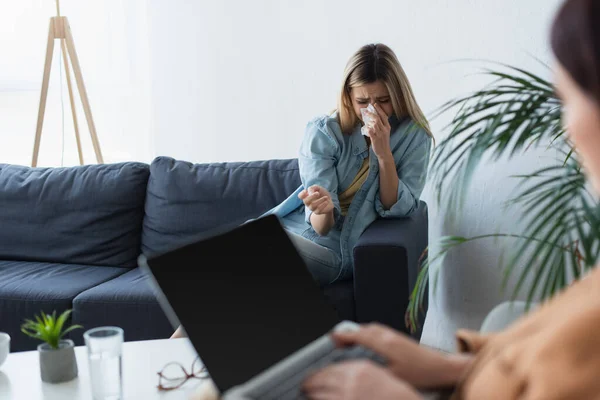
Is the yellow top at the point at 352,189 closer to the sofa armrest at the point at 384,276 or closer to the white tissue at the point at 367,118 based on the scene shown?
the white tissue at the point at 367,118

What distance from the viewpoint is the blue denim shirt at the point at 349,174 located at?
245 cm

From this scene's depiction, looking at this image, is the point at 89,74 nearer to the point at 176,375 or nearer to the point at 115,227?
the point at 115,227

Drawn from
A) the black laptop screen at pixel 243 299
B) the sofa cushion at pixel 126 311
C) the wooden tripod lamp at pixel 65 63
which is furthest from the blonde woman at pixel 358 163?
the wooden tripod lamp at pixel 65 63

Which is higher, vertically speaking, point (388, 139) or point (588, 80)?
point (588, 80)

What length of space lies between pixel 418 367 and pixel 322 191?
134cm

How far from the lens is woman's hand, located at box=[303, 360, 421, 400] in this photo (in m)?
0.84

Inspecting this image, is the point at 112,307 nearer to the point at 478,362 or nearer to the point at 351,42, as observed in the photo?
the point at 351,42

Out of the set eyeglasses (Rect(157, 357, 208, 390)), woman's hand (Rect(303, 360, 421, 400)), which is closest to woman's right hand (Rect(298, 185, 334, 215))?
eyeglasses (Rect(157, 357, 208, 390))

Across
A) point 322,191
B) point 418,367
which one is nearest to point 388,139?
point 322,191

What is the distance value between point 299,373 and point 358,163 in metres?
1.58

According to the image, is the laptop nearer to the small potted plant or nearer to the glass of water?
the glass of water

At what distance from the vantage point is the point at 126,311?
2.36 m

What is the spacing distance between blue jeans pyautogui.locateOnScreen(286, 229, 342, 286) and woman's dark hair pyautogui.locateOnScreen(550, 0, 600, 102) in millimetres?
1672

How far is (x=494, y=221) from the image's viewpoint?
2.73 meters
